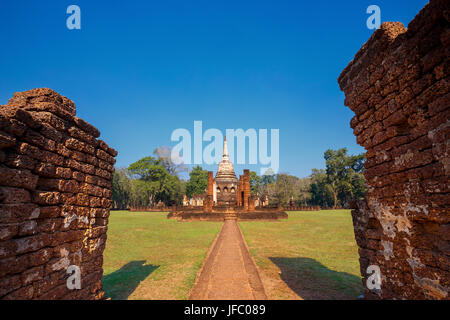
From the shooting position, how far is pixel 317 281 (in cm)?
509

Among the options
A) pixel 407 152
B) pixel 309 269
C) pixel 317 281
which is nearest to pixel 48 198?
pixel 407 152

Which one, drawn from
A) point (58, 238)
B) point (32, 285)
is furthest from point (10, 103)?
point (32, 285)

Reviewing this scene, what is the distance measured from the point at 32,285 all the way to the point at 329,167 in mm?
54412

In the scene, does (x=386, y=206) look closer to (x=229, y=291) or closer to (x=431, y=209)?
(x=431, y=209)

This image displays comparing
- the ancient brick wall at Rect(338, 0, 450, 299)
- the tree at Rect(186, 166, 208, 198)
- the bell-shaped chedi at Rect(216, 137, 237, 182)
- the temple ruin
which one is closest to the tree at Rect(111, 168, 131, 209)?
the tree at Rect(186, 166, 208, 198)

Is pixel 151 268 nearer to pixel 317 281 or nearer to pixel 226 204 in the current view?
pixel 317 281

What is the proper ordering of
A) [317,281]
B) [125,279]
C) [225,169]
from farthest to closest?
[225,169] → [125,279] → [317,281]

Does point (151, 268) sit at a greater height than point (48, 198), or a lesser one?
lesser

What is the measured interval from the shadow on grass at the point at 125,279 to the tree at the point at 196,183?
4806 centimetres

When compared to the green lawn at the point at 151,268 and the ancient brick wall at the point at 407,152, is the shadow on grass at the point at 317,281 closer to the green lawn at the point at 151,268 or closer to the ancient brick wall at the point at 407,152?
the ancient brick wall at the point at 407,152

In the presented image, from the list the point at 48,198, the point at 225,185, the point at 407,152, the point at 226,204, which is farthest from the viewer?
the point at 225,185

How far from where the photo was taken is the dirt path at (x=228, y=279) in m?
4.41

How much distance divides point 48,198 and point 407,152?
4612 mm

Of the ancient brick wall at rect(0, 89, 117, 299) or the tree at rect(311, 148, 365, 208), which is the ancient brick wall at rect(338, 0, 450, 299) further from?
the tree at rect(311, 148, 365, 208)
